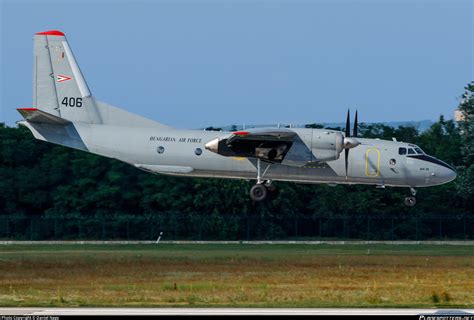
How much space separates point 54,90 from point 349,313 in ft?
85.8

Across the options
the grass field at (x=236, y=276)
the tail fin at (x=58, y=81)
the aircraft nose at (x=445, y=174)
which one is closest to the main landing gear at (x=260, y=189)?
the grass field at (x=236, y=276)

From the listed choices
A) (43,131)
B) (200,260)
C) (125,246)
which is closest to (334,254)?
(200,260)

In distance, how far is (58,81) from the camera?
147 ft

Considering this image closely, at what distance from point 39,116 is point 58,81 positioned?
4264mm

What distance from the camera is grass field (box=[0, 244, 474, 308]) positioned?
26438 millimetres

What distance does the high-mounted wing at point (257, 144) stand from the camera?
4044 centimetres

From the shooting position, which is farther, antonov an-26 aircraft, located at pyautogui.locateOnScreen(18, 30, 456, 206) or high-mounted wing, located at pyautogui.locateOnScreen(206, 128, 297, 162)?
antonov an-26 aircraft, located at pyautogui.locateOnScreen(18, 30, 456, 206)

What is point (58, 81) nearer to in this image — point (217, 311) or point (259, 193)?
point (259, 193)

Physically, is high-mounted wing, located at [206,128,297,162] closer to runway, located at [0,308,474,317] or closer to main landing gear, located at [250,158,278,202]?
main landing gear, located at [250,158,278,202]

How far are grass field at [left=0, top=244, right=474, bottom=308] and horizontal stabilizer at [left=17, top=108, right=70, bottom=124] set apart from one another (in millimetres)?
5606

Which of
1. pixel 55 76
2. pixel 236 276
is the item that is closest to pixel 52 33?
pixel 55 76

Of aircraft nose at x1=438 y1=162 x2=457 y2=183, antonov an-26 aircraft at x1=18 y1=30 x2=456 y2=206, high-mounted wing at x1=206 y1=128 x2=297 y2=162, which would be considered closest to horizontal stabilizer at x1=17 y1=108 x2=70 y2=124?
antonov an-26 aircraft at x1=18 y1=30 x2=456 y2=206

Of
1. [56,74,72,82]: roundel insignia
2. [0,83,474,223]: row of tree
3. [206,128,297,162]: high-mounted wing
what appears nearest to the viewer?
[206,128,297,162]: high-mounted wing

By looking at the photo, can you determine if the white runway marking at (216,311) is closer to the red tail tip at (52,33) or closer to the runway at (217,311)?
the runway at (217,311)
